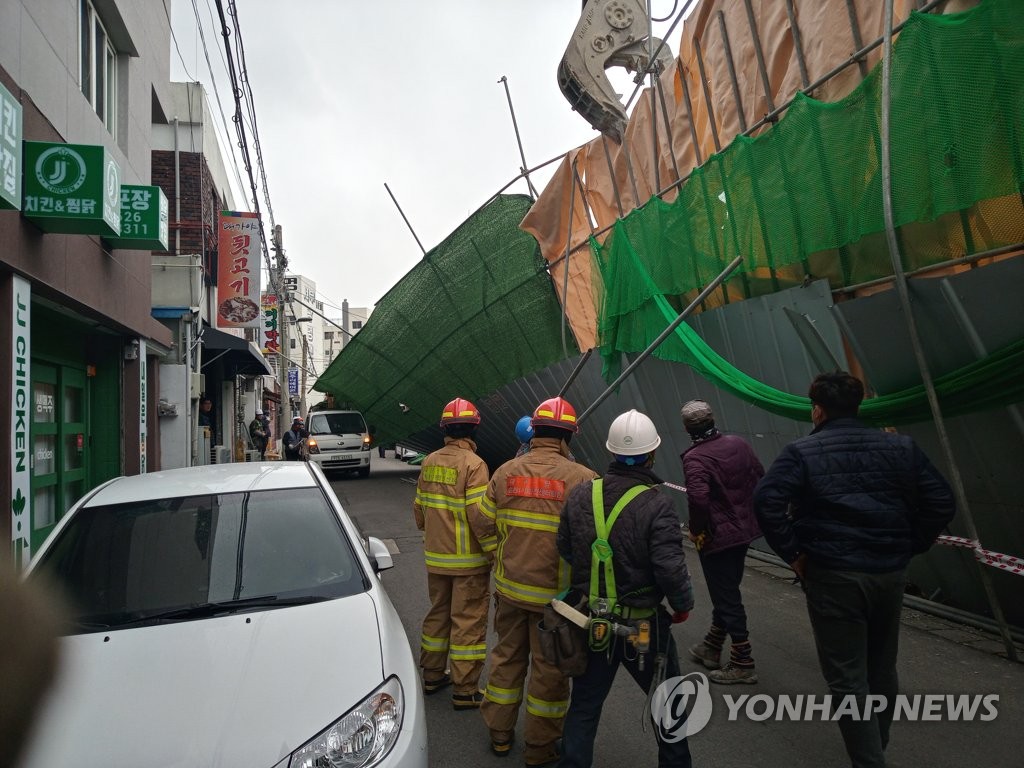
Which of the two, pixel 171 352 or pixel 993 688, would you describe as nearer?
pixel 993 688

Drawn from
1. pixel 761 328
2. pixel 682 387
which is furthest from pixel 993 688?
pixel 682 387

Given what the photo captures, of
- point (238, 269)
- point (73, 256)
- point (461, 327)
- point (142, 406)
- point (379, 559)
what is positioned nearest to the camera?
point (379, 559)

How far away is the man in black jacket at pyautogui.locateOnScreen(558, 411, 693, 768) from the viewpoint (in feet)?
9.31

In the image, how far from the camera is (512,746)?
352cm

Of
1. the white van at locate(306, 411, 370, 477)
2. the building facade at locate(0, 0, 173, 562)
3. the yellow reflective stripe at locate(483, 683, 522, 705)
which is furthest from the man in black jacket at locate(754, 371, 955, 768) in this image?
the white van at locate(306, 411, 370, 477)

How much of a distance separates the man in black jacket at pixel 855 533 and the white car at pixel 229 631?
1673 mm

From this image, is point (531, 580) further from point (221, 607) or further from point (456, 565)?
point (221, 607)

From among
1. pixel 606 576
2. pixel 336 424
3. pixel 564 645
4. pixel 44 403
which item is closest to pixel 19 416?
pixel 44 403

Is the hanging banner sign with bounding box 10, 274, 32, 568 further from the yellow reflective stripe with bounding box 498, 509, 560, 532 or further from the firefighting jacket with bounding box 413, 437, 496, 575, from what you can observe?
the yellow reflective stripe with bounding box 498, 509, 560, 532

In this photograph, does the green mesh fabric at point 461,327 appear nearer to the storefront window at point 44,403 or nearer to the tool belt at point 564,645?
the storefront window at point 44,403

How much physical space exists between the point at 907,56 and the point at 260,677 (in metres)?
5.02

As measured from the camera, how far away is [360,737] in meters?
2.36

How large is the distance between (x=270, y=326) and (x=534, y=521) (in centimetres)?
2378

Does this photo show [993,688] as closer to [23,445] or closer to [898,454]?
[898,454]
